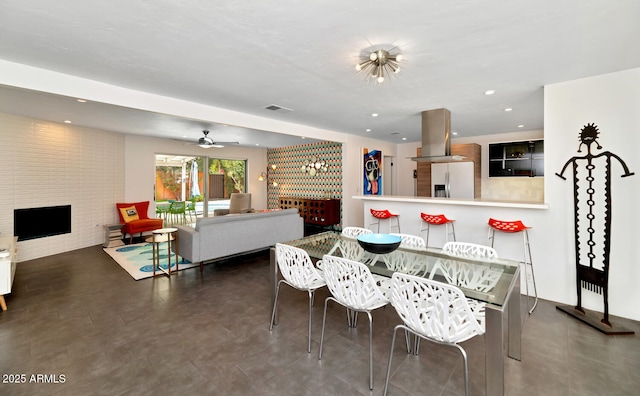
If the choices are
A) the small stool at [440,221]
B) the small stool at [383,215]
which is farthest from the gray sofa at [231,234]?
the small stool at [440,221]

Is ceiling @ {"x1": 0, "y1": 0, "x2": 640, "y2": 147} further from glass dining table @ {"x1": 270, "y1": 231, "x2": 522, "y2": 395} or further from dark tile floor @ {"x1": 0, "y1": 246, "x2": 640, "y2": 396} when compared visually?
dark tile floor @ {"x1": 0, "y1": 246, "x2": 640, "y2": 396}

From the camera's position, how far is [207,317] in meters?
2.78

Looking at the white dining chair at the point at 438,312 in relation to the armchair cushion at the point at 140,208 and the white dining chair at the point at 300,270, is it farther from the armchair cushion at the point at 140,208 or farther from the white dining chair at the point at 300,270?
the armchair cushion at the point at 140,208

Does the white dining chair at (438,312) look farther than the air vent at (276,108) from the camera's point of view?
No

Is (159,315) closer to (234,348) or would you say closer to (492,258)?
(234,348)

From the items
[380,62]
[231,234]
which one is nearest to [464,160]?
[380,62]

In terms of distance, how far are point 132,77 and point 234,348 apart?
3.07m

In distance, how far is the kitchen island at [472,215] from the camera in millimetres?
3336

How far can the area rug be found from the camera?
4.11 metres

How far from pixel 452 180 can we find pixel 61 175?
847 cm

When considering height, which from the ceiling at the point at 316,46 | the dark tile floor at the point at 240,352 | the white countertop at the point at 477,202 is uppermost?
the ceiling at the point at 316,46

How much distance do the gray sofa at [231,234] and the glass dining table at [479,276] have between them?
5.64 ft

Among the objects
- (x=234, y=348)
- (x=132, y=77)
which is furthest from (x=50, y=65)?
(x=234, y=348)

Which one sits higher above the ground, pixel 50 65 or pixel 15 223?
pixel 50 65
